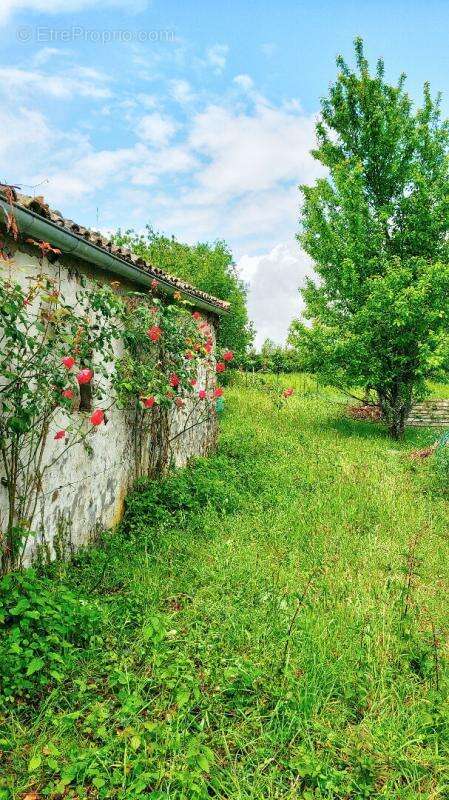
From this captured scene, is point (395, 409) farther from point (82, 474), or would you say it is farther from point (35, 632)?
point (35, 632)

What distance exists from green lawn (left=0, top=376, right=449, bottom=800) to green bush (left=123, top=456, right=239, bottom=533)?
0.11 ft

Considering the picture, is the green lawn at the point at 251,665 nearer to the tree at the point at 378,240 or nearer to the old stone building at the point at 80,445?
the old stone building at the point at 80,445

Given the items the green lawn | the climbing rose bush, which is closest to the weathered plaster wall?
the climbing rose bush

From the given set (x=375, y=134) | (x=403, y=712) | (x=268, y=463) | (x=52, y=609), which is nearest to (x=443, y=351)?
(x=268, y=463)

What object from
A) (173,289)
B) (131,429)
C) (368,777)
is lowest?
(368,777)

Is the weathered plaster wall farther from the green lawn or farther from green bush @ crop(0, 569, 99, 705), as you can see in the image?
green bush @ crop(0, 569, 99, 705)

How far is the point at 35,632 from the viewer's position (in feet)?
10.4

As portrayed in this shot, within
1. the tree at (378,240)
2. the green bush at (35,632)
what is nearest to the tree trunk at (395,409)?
the tree at (378,240)

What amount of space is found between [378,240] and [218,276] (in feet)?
24.6

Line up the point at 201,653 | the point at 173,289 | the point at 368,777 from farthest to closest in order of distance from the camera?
the point at 173,289 < the point at 201,653 < the point at 368,777

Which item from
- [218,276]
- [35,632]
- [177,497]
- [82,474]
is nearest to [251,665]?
[35,632]

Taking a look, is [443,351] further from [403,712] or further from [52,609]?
[52,609]

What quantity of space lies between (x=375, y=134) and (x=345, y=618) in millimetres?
12231

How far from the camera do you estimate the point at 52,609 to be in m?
3.29
